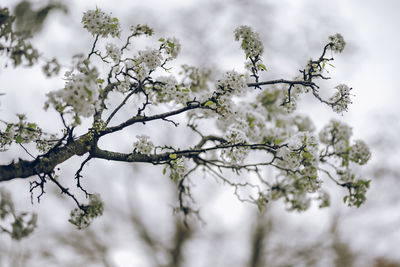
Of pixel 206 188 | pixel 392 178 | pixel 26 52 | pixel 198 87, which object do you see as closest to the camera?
pixel 26 52

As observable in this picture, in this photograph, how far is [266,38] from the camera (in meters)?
15.5

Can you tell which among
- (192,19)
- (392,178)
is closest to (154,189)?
(192,19)

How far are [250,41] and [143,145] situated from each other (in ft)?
4.58

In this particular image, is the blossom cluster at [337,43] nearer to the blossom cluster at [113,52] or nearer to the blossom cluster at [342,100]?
the blossom cluster at [342,100]

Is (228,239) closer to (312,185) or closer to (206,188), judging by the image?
(206,188)

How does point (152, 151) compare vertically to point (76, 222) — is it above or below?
above

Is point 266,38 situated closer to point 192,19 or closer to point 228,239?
point 192,19

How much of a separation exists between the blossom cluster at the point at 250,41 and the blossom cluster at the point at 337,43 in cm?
71

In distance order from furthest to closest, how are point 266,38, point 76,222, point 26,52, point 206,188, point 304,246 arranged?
point 206,188
point 304,246
point 266,38
point 76,222
point 26,52

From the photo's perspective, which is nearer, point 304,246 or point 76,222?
point 76,222

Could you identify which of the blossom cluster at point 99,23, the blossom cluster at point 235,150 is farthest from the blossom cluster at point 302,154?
the blossom cluster at point 99,23


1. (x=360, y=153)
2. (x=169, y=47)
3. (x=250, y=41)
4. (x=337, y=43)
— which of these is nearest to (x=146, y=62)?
(x=169, y=47)

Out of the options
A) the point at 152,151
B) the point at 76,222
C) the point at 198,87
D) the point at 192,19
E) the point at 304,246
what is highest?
the point at 192,19

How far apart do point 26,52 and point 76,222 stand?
1.88 m
